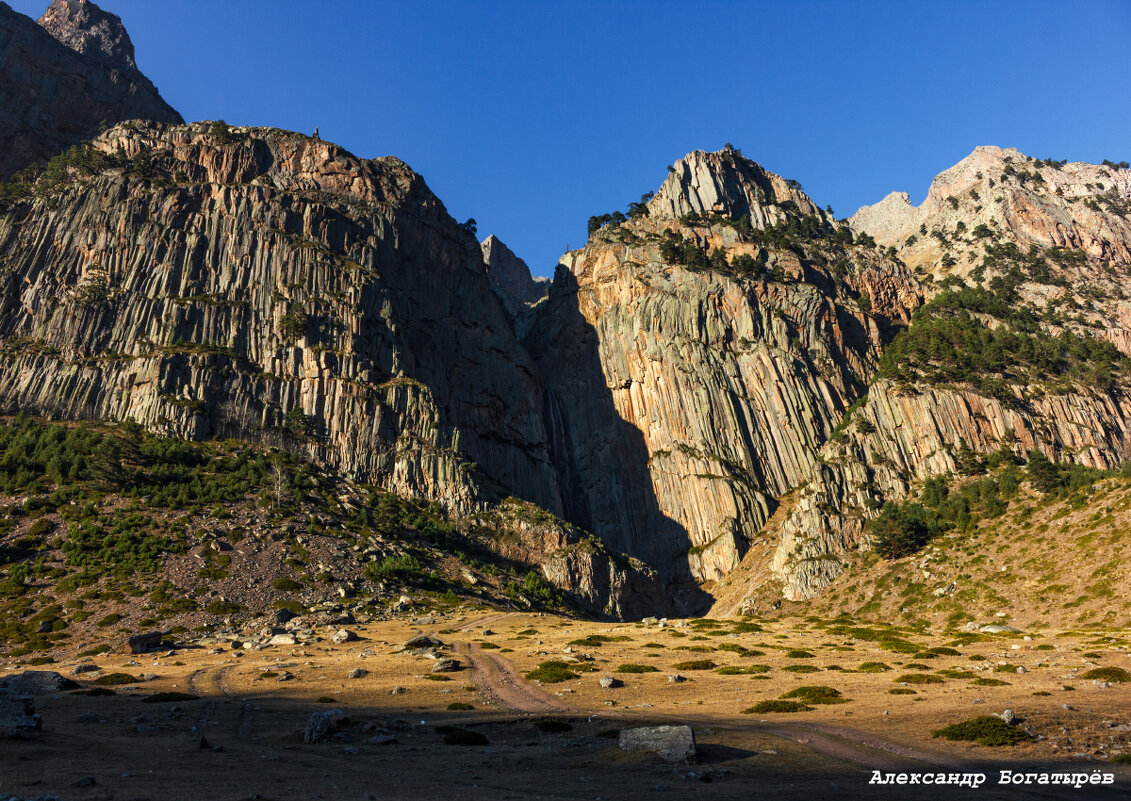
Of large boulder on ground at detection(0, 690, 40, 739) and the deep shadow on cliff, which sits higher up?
the deep shadow on cliff

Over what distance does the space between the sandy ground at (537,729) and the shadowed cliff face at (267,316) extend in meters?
74.0

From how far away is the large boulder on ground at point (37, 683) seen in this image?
45219 millimetres

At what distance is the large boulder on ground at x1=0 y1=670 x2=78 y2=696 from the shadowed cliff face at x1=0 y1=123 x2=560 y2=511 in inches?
3135

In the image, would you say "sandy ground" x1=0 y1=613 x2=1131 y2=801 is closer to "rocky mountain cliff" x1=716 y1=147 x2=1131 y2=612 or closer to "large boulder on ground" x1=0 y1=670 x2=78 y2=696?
"large boulder on ground" x1=0 y1=670 x2=78 y2=696

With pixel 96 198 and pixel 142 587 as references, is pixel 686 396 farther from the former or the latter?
pixel 96 198

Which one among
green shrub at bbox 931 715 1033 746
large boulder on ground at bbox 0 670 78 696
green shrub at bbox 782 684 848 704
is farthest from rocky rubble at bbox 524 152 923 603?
large boulder on ground at bbox 0 670 78 696

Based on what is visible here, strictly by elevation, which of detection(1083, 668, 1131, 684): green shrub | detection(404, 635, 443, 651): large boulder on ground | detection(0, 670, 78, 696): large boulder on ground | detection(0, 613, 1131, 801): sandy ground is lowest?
detection(0, 613, 1131, 801): sandy ground

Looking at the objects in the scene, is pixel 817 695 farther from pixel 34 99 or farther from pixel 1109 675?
pixel 34 99

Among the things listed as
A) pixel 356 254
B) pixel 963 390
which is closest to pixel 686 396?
pixel 963 390

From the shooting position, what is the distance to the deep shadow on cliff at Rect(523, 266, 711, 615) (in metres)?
158

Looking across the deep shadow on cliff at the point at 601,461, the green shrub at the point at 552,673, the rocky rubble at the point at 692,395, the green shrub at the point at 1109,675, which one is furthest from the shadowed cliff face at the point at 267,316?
the green shrub at the point at 1109,675

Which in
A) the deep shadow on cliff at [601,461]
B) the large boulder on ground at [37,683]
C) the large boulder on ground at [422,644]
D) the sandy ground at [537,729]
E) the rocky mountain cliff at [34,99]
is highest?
the rocky mountain cliff at [34,99]

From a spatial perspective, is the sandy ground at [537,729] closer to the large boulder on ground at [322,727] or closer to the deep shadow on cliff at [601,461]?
the large boulder on ground at [322,727]

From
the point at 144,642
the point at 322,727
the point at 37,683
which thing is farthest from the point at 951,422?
the point at 37,683
